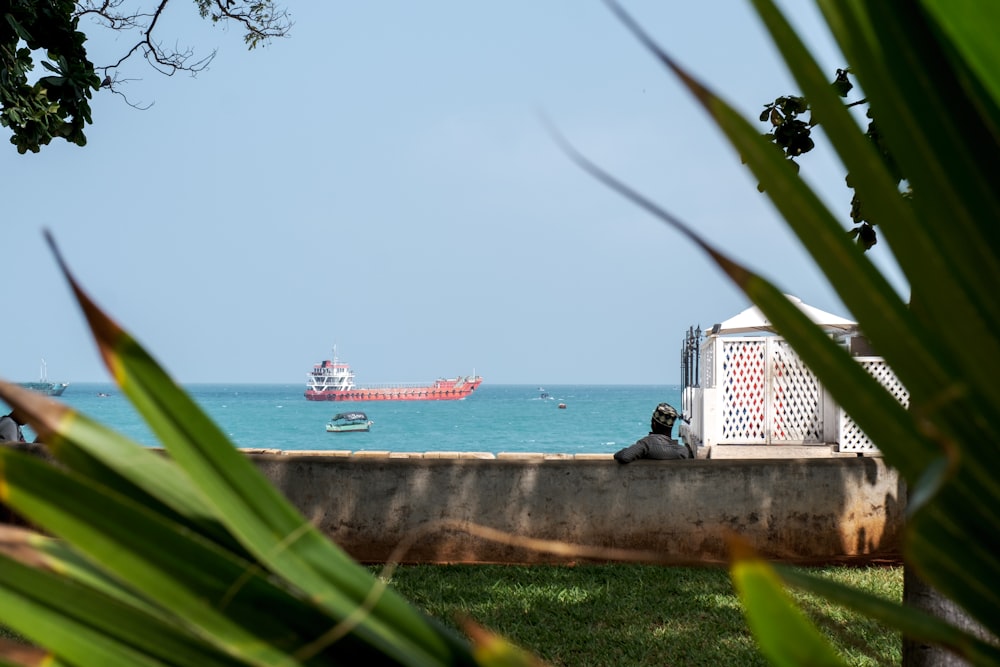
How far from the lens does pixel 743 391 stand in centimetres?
1589

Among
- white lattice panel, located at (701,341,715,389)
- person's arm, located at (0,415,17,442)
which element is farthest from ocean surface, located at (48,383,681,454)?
person's arm, located at (0,415,17,442)

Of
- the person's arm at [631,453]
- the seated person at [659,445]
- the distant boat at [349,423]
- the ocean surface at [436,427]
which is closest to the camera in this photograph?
the person's arm at [631,453]

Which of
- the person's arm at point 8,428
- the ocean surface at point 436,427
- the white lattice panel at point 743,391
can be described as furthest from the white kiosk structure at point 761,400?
the ocean surface at point 436,427

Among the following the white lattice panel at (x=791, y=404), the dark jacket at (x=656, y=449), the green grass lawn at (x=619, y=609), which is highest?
the dark jacket at (x=656, y=449)

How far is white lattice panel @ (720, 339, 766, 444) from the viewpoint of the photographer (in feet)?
52.1

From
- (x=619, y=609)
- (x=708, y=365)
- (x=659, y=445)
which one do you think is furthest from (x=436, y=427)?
(x=619, y=609)

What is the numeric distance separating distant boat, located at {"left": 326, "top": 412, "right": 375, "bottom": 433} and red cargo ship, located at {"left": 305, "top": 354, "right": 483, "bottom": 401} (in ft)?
120

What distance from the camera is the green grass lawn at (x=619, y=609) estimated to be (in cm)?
549

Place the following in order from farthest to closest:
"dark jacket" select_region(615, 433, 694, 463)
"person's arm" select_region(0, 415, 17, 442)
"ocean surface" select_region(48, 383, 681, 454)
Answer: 1. "ocean surface" select_region(48, 383, 681, 454)
2. "person's arm" select_region(0, 415, 17, 442)
3. "dark jacket" select_region(615, 433, 694, 463)

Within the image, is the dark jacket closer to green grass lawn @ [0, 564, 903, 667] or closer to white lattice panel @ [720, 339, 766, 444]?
green grass lawn @ [0, 564, 903, 667]

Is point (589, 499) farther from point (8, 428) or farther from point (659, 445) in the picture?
point (8, 428)

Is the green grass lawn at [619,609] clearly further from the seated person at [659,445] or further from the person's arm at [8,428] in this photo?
the person's arm at [8,428]

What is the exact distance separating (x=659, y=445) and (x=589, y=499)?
1131mm

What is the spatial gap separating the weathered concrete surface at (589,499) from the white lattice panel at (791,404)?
8.16 m
